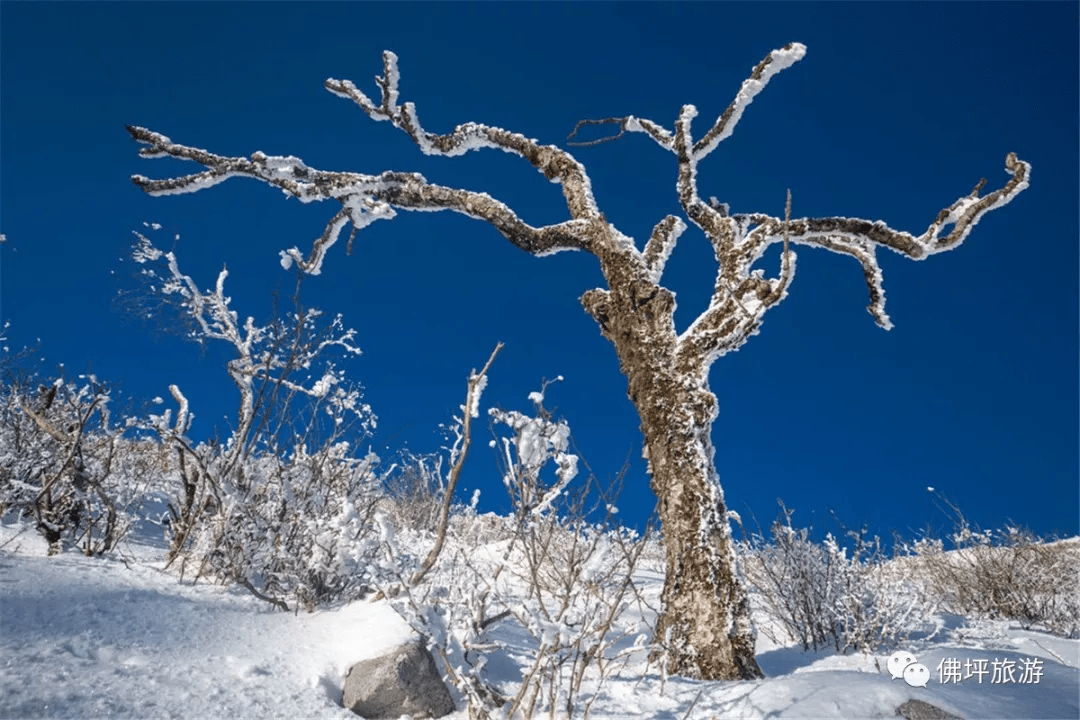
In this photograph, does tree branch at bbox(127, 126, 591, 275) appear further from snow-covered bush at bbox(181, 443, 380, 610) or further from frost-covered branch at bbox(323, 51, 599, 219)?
snow-covered bush at bbox(181, 443, 380, 610)

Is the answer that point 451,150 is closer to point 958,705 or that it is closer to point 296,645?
point 296,645

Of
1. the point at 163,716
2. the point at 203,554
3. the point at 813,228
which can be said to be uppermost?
the point at 813,228

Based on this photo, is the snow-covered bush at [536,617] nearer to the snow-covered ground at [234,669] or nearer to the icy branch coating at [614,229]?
the snow-covered ground at [234,669]

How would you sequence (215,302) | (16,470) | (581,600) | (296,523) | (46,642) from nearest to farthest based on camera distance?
(46,642) → (581,600) → (296,523) → (16,470) → (215,302)

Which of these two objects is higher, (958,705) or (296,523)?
(296,523)

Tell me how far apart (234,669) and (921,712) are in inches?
87.9

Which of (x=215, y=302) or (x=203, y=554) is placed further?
(x=215, y=302)

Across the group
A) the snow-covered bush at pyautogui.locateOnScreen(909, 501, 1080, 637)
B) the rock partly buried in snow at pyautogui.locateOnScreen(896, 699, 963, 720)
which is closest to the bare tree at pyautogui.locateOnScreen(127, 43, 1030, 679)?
the rock partly buried in snow at pyautogui.locateOnScreen(896, 699, 963, 720)

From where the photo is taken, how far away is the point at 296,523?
3.02m

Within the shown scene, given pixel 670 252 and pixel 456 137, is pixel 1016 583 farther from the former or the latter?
pixel 456 137

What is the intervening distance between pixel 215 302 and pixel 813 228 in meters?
10.2

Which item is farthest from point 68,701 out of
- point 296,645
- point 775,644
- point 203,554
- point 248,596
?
point 775,644

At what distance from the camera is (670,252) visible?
4086 mm

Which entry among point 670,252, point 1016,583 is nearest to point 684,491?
point 670,252
